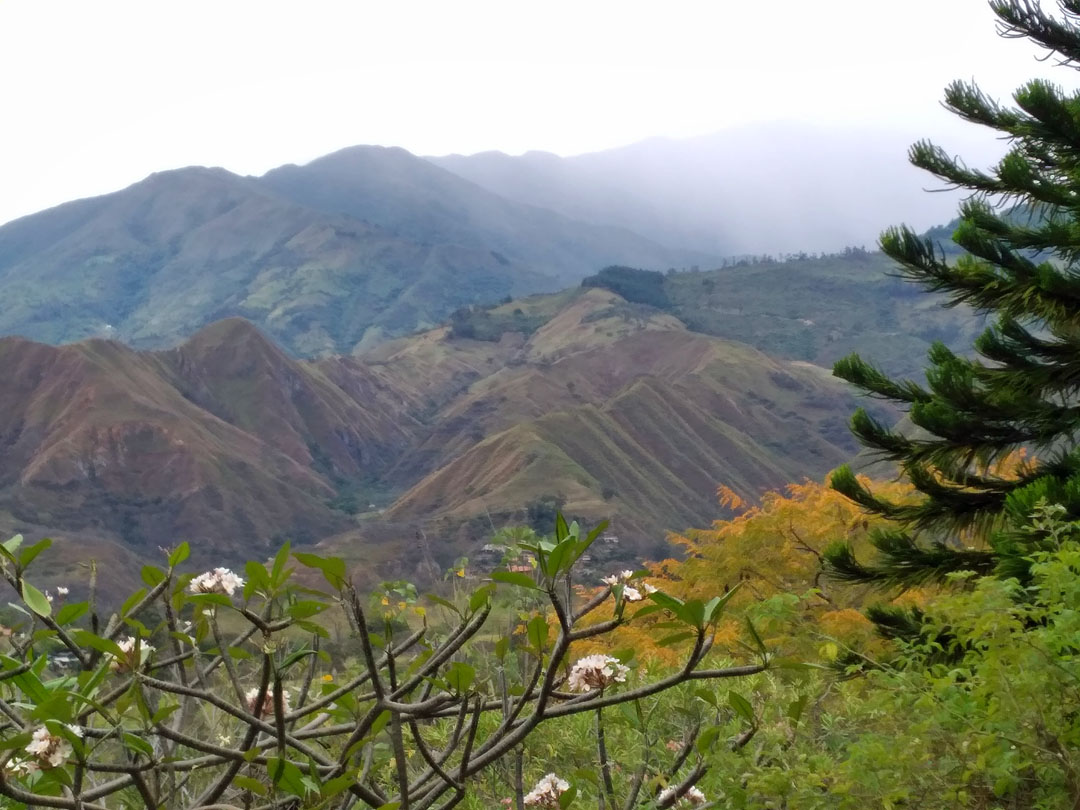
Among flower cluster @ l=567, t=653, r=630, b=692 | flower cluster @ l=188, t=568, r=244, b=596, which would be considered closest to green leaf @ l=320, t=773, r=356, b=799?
flower cluster @ l=188, t=568, r=244, b=596

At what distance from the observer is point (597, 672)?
2100 mm

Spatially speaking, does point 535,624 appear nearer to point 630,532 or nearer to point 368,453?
point 630,532

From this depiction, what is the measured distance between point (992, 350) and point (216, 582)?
28.0ft

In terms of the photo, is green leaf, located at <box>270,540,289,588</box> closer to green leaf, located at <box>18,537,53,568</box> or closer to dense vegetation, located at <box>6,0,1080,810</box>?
dense vegetation, located at <box>6,0,1080,810</box>

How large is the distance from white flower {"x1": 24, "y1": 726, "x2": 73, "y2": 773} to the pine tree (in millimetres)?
7648

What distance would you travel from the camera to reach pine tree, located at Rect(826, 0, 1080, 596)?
8.29 m

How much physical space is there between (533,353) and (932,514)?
10997cm

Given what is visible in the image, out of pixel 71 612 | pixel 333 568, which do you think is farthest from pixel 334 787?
pixel 71 612

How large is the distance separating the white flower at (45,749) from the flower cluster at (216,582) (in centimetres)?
43

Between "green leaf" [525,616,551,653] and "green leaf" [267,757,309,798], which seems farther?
"green leaf" [525,616,551,653]

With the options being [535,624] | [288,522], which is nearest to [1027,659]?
[535,624]

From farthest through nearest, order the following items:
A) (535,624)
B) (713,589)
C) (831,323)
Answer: (831,323), (713,589), (535,624)

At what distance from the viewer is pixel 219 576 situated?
6.54 feet

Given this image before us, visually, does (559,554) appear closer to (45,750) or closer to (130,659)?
(130,659)
